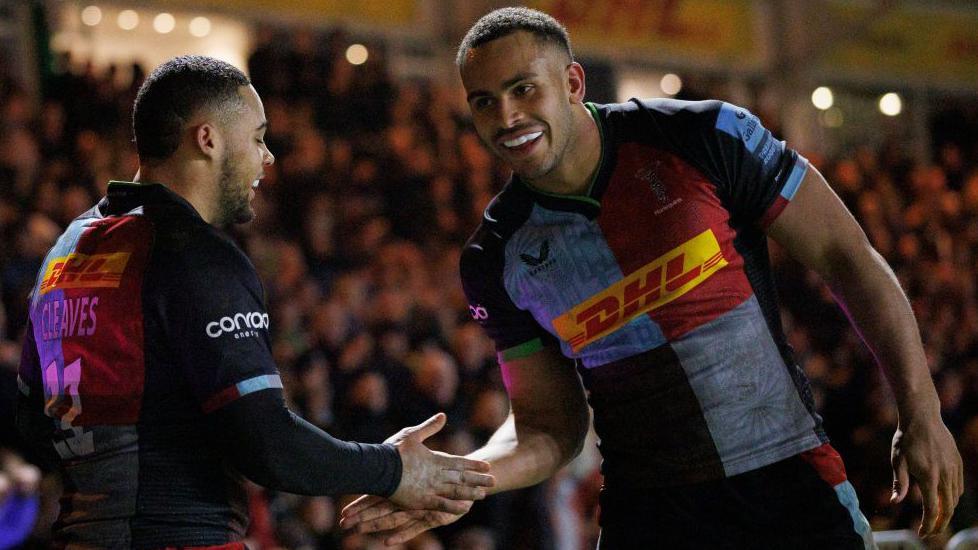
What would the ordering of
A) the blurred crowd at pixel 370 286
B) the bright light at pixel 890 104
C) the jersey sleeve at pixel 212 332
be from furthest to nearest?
the bright light at pixel 890 104 < the blurred crowd at pixel 370 286 < the jersey sleeve at pixel 212 332

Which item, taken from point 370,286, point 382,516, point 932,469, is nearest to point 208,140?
point 382,516

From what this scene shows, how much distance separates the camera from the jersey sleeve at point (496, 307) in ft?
11.8

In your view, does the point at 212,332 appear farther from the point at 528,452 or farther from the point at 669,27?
the point at 669,27

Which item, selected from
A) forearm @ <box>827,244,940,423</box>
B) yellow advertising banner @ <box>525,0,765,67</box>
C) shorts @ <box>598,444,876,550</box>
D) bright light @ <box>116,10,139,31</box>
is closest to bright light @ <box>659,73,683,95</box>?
yellow advertising banner @ <box>525,0,765,67</box>

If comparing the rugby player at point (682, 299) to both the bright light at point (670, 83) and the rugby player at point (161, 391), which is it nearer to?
the rugby player at point (161, 391)

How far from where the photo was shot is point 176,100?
122 inches

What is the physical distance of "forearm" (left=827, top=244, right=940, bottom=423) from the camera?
3.15 m

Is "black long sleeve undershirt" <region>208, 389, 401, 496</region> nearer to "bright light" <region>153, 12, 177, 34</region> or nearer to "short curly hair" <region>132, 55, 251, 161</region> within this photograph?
"short curly hair" <region>132, 55, 251, 161</region>

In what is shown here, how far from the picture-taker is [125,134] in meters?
8.93

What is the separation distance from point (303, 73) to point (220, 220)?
25.0 feet

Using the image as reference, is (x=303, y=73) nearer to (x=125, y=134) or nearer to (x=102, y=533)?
(x=125, y=134)

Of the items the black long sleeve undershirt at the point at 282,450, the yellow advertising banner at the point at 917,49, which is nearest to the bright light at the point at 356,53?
the yellow advertising banner at the point at 917,49

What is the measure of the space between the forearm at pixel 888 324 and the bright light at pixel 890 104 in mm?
16517

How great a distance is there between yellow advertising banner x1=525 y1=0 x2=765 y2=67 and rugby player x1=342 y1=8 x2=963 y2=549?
1173 cm
